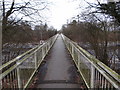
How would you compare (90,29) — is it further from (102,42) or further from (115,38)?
(115,38)

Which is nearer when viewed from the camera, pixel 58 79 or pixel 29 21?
pixel 58 79

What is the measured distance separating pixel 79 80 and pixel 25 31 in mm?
6730

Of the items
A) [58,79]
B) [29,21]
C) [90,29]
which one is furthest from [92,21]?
[58,79]

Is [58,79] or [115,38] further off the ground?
[115,38]

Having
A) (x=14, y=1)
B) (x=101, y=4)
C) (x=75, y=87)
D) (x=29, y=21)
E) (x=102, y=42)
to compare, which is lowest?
(x=75, y=87)

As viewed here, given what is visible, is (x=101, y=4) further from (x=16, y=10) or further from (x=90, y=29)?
(x=16, y=10)

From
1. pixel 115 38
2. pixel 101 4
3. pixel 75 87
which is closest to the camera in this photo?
pixel 75 87

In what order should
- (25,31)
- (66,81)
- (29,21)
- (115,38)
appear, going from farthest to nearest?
1. (25,31)
2. (29,21)
3. (115,38)
4. (66,81)

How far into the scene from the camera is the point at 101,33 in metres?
8.73

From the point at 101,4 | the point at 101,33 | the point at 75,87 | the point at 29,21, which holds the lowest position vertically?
the point at 75,87

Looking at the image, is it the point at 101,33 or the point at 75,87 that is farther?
the point at 101,33

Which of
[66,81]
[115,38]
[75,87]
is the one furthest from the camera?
[115,38]

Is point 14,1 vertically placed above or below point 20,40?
above

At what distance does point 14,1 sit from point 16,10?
636 millimetres
